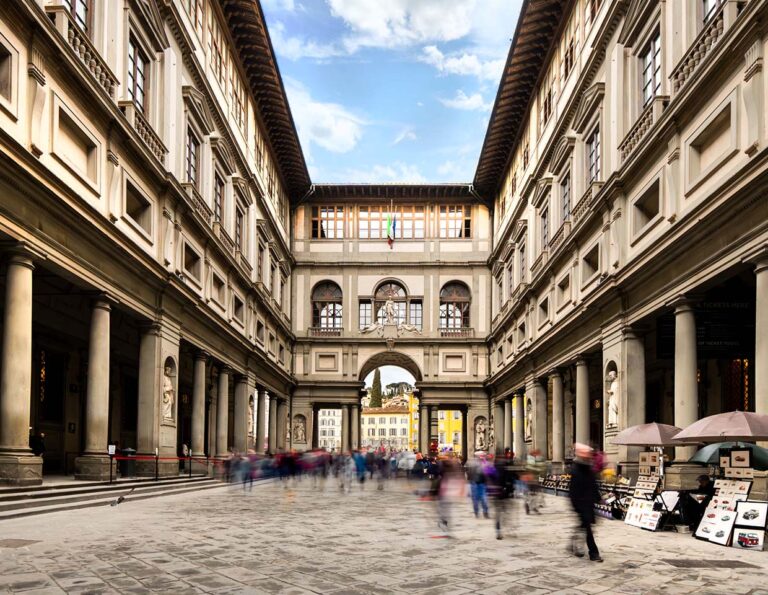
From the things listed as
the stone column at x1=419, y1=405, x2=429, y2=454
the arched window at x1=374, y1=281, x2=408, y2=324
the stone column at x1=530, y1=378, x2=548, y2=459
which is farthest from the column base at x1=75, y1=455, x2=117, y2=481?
the arched window at x1=374, y1=281, x2=408, y2=324

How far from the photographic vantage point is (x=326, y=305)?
61344 millimetres

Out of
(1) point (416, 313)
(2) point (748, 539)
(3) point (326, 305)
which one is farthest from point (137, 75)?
(1) point (416, 313)

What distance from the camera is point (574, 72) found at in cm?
3347

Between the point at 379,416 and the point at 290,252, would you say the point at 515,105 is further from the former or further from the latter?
the point at 379,416

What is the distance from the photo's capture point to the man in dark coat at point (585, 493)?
38.9 feet

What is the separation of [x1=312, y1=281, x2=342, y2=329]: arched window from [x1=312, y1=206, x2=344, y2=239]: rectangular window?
358 cm

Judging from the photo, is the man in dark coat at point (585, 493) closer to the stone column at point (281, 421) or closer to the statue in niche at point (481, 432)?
the stone column at point (281, 421)

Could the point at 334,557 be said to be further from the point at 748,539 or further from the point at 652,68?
the point at 652,68

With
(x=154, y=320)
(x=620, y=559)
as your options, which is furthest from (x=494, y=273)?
(x=620, y=559)

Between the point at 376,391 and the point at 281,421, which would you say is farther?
the point at 376,391

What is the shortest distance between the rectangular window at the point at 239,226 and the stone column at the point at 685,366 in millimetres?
24657

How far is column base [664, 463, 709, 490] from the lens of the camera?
784 inches

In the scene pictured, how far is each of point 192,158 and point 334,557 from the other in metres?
23.6

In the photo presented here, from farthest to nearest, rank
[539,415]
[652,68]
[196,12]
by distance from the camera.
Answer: [539,415] → [196,12] → [652,68]
